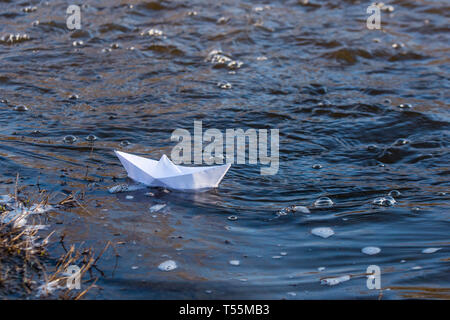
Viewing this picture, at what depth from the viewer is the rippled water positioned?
104 inches

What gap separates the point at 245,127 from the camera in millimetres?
4680

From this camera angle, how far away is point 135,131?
4.45 meters

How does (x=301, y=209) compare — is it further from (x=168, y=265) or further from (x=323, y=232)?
(x=168, y=265)

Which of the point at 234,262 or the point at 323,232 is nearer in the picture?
the point at 234,262

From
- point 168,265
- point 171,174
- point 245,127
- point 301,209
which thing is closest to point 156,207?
point 171,174

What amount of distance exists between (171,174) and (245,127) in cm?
149

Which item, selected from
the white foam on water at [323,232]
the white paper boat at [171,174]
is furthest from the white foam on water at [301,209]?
the white paper boat at [171,174]

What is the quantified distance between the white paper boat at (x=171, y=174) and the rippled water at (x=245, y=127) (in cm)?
7

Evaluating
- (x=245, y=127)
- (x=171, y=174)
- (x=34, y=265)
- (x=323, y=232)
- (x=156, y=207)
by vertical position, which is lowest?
(x=34, y=265)

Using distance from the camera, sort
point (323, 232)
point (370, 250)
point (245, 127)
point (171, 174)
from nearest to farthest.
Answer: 1. point (370, 250)
2. point (323, 232)
3. point (171, 174)
4. point (245, 127)

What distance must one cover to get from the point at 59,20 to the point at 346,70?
352cm

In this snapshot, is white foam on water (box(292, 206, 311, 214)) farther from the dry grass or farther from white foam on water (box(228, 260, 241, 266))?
the dry grass

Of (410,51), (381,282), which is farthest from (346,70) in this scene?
(381,282)

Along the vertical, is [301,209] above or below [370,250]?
above
